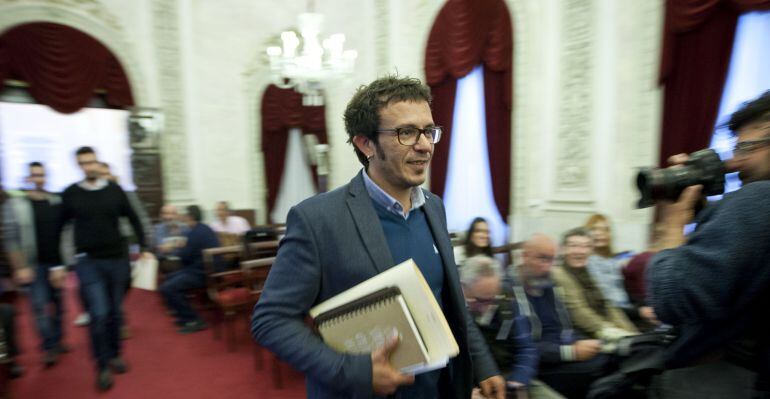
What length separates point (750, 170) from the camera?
1.13 metres

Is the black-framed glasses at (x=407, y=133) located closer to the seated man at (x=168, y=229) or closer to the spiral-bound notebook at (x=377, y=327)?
the spiral-bound notebook at (x=377, y=327)

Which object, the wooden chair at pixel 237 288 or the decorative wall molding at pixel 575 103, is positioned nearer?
the wooden chair at pixel 237 288

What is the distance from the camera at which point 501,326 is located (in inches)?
78.6

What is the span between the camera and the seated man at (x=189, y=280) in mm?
4086

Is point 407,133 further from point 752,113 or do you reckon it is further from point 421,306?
point 752,113

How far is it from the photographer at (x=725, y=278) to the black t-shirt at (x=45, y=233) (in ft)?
12.2

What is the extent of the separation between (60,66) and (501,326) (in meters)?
6.38

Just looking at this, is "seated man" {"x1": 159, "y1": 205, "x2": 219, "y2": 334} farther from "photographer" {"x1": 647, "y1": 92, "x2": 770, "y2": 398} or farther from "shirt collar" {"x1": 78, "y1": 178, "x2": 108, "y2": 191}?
"photographer" {"x1": 647, "y1": 92, "x2": 770, "y2": 398}

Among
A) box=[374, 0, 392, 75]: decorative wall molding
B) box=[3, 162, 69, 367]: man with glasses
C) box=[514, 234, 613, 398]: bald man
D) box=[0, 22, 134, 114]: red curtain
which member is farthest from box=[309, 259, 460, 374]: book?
box=[0, 22, 134, 114]: red curtain

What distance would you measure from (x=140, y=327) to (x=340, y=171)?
14.2 ft

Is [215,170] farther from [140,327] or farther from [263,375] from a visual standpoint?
[263,375]

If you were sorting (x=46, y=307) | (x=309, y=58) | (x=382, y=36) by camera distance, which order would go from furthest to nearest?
1. (x=382, y=36)
2. (x=309, y=58)
3. (x=46, y=307)

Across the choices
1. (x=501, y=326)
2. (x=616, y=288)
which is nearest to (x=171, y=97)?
(x=501, y=326)

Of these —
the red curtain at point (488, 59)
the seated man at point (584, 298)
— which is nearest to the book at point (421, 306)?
the seated man at point (584, 298)
